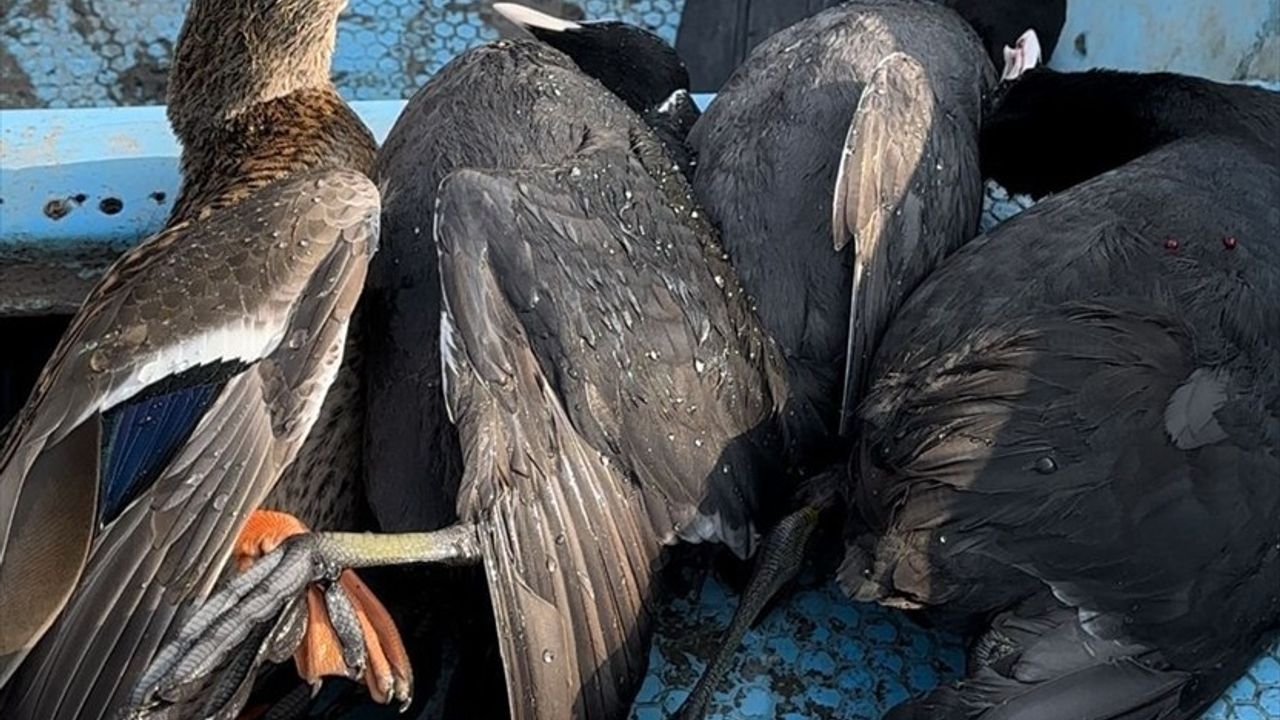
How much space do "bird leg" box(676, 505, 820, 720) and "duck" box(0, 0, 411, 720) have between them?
1.54ft

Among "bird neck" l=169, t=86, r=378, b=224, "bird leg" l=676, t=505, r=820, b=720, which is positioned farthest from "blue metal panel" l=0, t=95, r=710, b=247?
"bird leg" l=676, t=505, r=820, b=720

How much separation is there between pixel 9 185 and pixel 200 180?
0.50 metres

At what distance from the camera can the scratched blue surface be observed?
8.14 ft

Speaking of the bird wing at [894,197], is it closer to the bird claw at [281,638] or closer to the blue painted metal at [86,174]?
the bird claw at [281,638]

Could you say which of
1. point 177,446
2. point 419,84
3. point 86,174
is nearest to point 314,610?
point 177,446

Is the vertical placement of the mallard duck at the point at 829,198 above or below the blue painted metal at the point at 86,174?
above

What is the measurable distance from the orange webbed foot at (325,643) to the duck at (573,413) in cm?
6

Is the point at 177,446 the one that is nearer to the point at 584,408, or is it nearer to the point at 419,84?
the point at 584,408

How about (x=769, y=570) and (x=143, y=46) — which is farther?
(x=143, y=46)

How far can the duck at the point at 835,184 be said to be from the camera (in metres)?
2.64

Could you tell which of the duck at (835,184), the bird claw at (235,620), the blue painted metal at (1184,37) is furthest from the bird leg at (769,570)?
the blue painted metal at (1184,37)

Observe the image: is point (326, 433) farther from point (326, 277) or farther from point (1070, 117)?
point (1070, 117)

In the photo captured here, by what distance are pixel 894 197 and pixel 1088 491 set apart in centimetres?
70

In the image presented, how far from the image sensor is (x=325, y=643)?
2.33 metres
